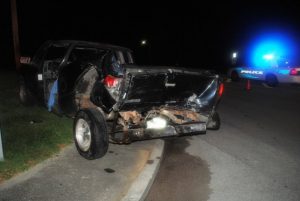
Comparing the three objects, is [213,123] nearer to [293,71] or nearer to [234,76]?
[293,71]

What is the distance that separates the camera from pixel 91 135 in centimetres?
534

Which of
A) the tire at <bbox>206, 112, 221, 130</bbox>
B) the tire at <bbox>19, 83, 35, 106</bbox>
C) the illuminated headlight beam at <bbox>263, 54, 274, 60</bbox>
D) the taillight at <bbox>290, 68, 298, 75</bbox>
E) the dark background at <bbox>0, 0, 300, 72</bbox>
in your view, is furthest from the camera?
the dark background at <bbox>0, 0, 300, 72</bbox>

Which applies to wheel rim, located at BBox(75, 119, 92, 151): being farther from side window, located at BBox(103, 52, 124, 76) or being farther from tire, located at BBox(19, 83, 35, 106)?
tire, located at BBox(19, 83, 35, 106)

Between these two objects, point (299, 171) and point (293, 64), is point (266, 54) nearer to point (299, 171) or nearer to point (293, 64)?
point (293, 64)

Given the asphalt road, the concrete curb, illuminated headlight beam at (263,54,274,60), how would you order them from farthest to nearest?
illuminated headlight beam at (263,54,274,60)
the asphalt road
the concrete curb

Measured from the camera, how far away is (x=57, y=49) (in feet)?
26.8

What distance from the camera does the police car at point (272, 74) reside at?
17.4 meters

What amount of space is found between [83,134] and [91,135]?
516 millimetres

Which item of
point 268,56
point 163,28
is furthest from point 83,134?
point 163,28

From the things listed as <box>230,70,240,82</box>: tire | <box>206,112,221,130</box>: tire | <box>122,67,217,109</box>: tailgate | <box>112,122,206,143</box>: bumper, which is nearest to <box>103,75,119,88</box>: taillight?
<box>122,67,217,109</box>: tailgate

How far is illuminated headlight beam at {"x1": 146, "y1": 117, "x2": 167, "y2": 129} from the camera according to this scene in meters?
5.59

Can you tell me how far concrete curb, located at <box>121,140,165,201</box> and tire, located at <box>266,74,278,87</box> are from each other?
538 inches

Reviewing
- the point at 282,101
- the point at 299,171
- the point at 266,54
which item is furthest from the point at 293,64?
the point at 299,171

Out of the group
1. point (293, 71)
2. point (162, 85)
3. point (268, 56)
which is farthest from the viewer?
point (268, 56)
